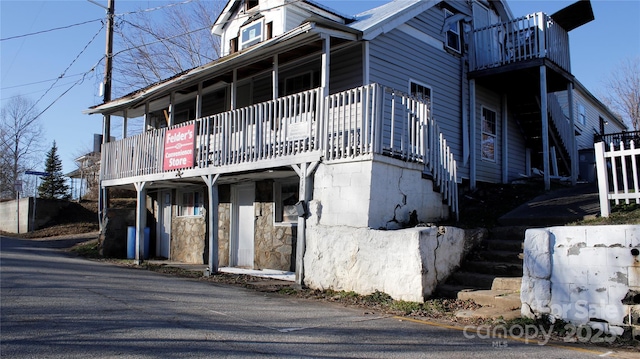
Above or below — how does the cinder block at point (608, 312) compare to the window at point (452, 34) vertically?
below

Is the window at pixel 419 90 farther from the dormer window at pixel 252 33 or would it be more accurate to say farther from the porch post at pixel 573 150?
the dormer window at pixel 252 33

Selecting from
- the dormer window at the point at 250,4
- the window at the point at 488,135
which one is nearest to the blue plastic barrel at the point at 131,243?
the dormer window at the point at 250,4

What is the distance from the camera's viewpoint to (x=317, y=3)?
15234 mm

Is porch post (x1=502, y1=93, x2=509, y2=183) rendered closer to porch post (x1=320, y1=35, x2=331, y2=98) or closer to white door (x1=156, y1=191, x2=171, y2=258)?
porch post (x1=320, y1=35, x2=331, y2=98)

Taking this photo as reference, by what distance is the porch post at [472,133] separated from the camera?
1438cm

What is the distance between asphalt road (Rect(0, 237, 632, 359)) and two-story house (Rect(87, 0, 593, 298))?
2.28 m

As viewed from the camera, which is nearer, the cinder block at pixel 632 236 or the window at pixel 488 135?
the cinder block at pixel 632 236

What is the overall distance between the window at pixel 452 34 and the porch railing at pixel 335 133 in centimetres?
465

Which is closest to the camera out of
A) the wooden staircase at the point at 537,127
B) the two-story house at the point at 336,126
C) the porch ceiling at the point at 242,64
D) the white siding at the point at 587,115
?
the two-story house at the point at 336,126

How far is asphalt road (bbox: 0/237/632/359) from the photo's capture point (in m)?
4.91

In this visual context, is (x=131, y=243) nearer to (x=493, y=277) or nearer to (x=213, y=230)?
(x=213, y=230)

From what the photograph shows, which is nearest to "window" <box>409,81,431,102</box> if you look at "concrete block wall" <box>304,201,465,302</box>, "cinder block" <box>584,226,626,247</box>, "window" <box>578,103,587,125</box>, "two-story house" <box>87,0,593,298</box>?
"two-story house" <box>87,0,593,298</box>

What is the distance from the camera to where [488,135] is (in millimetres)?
15586

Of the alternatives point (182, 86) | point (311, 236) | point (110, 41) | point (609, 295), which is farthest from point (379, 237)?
point (110, 41)
